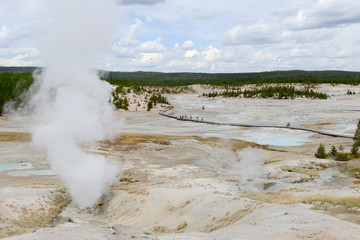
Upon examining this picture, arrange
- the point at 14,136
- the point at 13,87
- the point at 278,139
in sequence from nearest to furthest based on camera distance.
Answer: the point at 278,139
the point at 14,136
the point at 13,87

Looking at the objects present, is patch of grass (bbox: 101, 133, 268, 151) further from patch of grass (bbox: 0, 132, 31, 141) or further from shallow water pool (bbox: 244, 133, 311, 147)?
patch of grass (bbox: 0, 132, 31, 141)

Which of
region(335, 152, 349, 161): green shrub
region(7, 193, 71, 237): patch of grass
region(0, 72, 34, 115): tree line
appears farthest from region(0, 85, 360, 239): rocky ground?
region(0, 72, 34, 115): tree line

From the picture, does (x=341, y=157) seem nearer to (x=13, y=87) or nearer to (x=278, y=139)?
(x=278, y=139)

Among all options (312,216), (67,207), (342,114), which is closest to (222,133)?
(342,114)

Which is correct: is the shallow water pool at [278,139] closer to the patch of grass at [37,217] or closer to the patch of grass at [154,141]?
the patch of grass at [154,141]

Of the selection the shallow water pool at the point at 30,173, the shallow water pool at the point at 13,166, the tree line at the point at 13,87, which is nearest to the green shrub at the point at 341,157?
the shallow water pool at the point at 30,173

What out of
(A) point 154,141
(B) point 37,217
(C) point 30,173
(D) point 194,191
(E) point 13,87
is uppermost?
Answer: (E) point 13,87

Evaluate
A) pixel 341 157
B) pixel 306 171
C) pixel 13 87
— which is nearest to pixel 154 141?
pixel 341 157

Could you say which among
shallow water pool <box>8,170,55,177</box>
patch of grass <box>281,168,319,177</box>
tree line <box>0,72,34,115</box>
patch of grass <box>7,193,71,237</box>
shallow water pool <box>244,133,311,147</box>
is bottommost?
shallow water pool <box>8,170,55,177</box>
